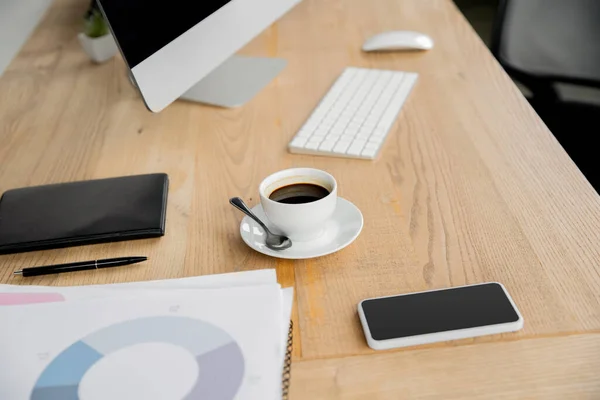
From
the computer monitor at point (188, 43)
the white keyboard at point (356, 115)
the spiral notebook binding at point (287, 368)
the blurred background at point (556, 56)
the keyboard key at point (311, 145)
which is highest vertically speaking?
the computer monitor at point (188, 43)

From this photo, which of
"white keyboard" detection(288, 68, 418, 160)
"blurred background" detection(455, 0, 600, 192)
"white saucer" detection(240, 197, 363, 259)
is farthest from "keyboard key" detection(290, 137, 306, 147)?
"blurred background" detection(455, 0, 600, 192)

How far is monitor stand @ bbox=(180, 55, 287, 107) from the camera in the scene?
108cm

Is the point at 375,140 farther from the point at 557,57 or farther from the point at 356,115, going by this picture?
the point at 557,57

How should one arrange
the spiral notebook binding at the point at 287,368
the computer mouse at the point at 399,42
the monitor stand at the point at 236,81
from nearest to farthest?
the spiral notebook binding at the point at 287,368
the monitor stand at the point at 236,81
the computer mouse at the point at 399,42

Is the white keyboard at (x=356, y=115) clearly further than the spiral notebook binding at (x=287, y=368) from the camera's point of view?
Yes

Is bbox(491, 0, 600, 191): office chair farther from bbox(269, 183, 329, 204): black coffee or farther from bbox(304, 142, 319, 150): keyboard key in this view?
bbox(269, 183, 329, 204): black coffee

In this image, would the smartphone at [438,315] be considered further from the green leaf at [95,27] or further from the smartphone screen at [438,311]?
the green leaf at [95,27]

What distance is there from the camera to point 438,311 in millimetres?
611

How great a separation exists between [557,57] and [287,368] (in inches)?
48.7

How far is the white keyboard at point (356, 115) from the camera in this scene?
0.91 metres

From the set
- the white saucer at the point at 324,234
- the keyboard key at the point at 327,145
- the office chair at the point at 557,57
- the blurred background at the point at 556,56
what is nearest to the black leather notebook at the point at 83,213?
the white saucer at the point at 324,234

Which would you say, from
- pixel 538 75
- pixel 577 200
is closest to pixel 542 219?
pixel 577 200

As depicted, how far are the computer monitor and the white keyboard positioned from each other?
16cm

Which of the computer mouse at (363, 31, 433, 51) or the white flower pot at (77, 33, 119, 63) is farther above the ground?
the white flower pot at (77, 33, 119, 63)
